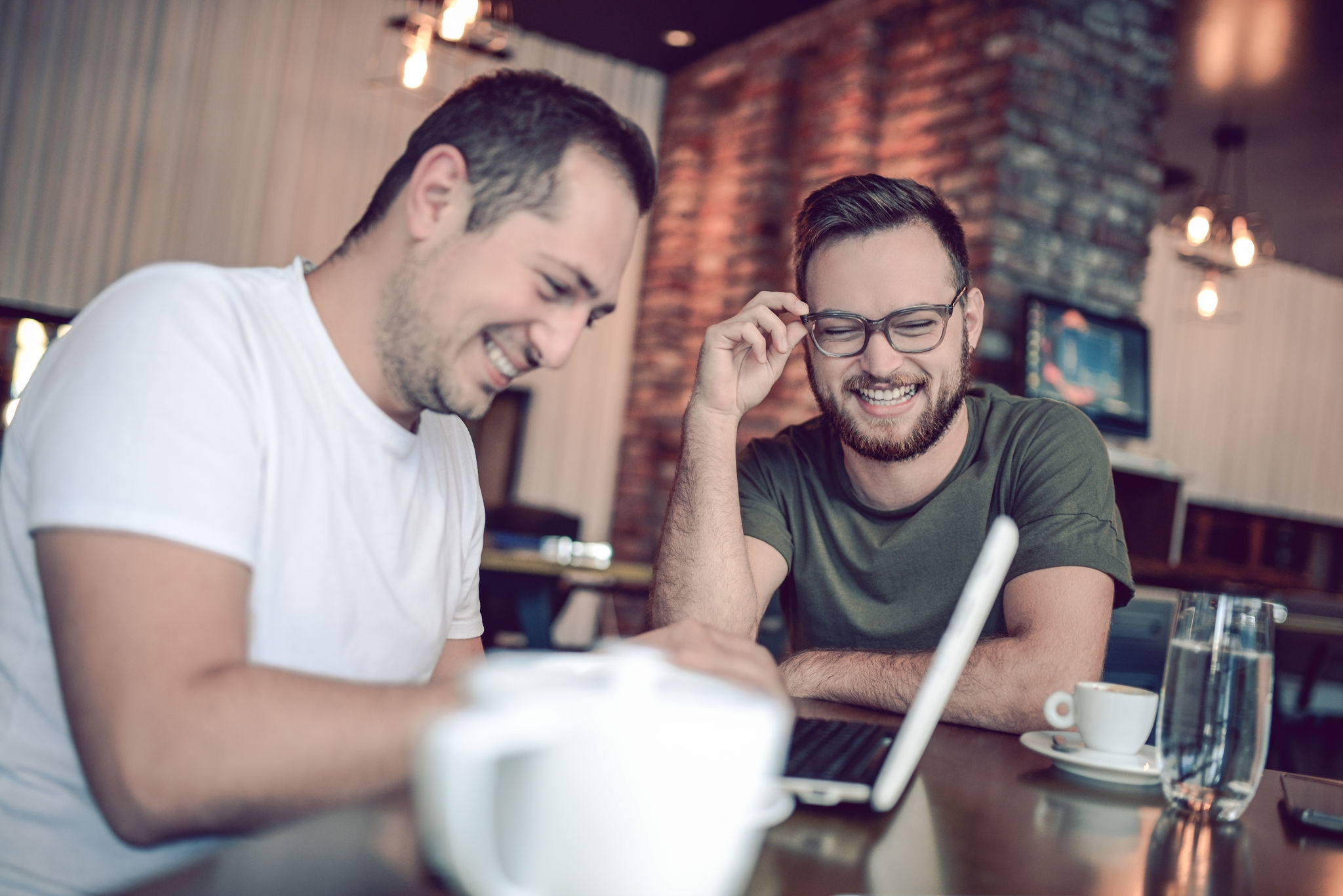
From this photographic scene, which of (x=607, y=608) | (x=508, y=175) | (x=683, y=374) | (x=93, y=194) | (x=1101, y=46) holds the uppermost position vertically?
(x=1101, y=46)

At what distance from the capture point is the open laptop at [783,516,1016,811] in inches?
26.7

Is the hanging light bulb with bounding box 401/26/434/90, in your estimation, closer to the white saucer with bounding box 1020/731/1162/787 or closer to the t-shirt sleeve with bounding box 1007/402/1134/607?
the t-shirt sleeve with bounding box 1007/402/1134/607

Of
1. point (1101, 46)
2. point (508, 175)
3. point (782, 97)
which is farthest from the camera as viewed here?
point (782, 97)

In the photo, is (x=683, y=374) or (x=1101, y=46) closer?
(x=1101, y=46)

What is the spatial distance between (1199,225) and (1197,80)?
0.91 metres

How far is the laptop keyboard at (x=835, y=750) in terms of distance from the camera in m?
0.79

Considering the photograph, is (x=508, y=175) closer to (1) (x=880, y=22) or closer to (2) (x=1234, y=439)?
(1) (x=880, y=22)

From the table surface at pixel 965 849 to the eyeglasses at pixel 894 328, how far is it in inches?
30.8

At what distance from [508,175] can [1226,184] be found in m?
7.12

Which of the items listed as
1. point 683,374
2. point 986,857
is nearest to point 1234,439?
point 683,374

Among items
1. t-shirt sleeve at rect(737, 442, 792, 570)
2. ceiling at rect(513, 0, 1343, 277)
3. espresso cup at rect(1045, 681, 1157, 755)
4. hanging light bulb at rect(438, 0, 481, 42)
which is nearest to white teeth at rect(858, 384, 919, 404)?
t-shirt sleeve at rect(737, 442, 792, 570)

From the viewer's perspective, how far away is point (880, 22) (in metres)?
4.65

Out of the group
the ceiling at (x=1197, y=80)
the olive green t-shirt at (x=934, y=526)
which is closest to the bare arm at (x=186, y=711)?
the olive green t-shirt at (x=934, y=526)

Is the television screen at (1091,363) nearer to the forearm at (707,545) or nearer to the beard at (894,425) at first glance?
the beard at (894,425)
